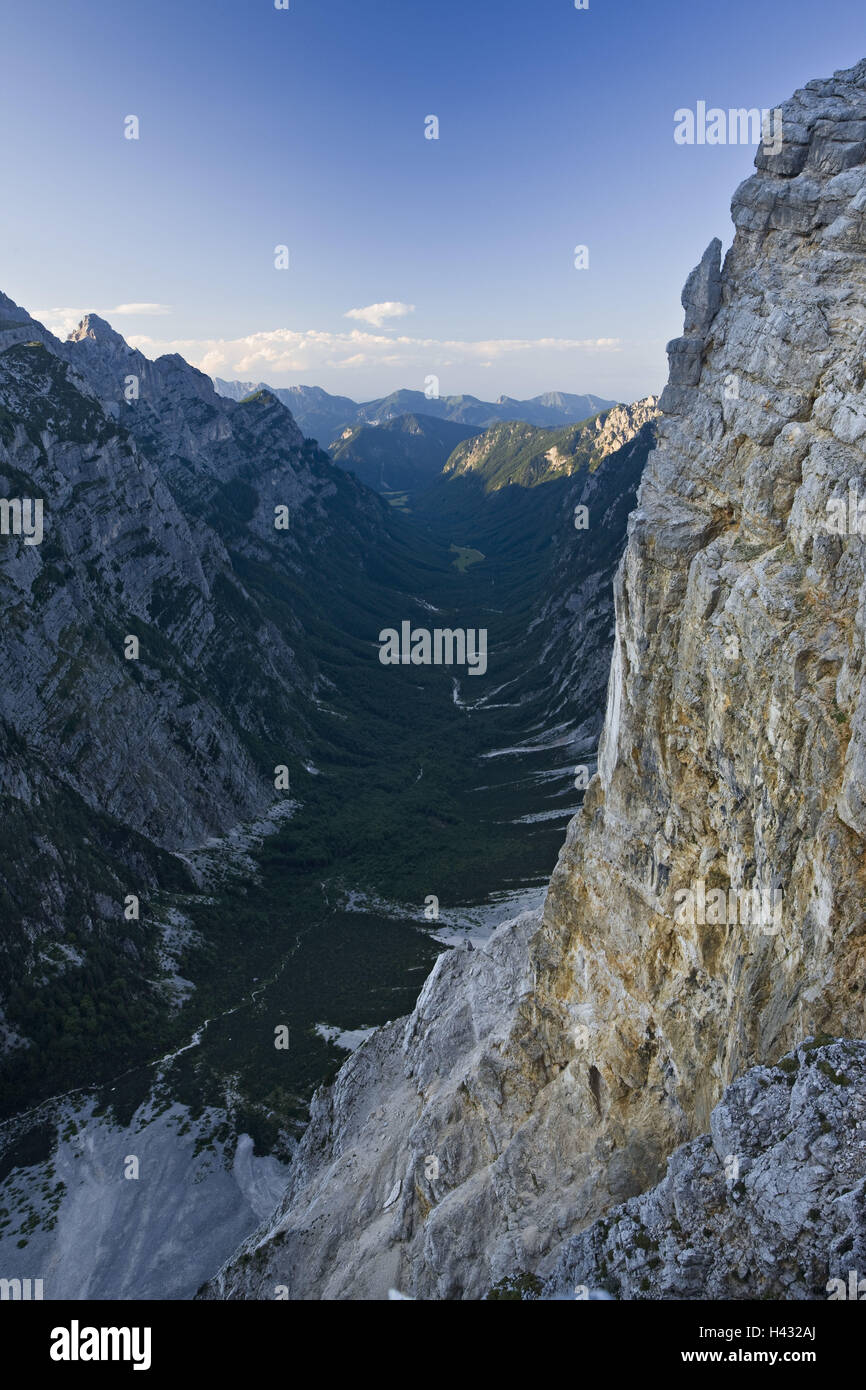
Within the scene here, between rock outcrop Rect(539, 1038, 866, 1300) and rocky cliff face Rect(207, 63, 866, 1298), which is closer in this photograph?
rock outcrop Rect(539, 1038, 866, 1300)

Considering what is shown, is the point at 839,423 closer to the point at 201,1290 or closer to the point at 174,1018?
the point at 201,1290

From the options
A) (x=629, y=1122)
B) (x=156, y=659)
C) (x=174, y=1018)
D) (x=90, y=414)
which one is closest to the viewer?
(x=629, y=1122)

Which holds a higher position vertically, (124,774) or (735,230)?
(735,230)

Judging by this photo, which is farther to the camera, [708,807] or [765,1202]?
[708,807]

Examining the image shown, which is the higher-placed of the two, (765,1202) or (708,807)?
(708,807)

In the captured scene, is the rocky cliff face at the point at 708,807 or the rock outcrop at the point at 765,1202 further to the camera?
the rocky cliff face at the point at 708,807

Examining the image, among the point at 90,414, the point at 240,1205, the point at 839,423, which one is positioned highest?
the point at 90,414
